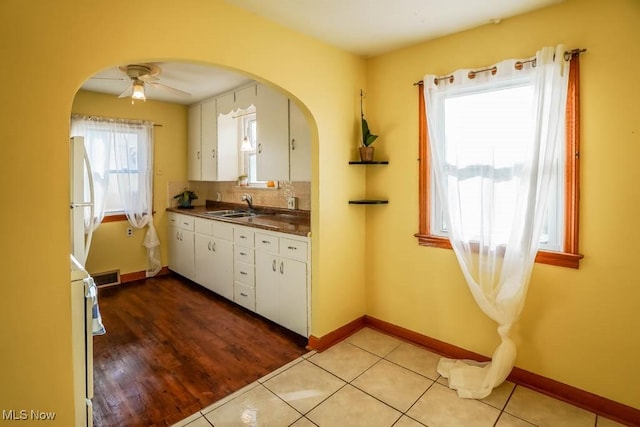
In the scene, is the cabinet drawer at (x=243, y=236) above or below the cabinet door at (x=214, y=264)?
above

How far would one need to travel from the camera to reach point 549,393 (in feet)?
7.01

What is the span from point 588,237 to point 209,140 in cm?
406

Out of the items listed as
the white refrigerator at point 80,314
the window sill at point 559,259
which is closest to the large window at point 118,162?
the white refrigerator at point 80,314

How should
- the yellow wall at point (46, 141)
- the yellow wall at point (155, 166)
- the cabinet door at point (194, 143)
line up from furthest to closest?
the cabinet door at point (194, 143) → the yellow wall at point (155, 166) → the yellow wall at point (46, 141)

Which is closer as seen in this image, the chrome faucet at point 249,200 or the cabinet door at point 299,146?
the cabinet door at point 299,146

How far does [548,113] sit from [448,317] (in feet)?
5.13

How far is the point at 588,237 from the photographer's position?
6.55 ft

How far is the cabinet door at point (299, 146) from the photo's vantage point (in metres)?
3.01

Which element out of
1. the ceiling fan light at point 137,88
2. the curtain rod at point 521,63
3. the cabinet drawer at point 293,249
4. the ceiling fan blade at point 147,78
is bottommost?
the cabinet drawer at point 293,249

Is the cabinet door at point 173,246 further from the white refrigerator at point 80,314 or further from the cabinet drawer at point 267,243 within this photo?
the white refrigerator at point 80,314

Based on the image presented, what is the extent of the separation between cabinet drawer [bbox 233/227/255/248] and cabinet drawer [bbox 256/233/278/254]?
0.11m

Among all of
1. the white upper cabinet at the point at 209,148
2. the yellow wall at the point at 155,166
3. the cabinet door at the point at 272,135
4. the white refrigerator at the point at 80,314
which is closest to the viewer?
the white refrigerator at the point at 80,314

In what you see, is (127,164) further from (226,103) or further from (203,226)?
(226,103)

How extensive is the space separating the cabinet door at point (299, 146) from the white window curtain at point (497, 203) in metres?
1.06
